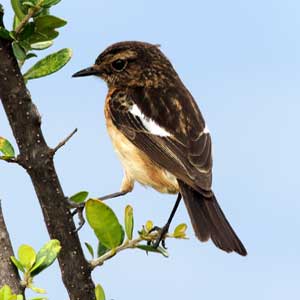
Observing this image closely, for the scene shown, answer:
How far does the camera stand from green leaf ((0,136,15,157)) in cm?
297

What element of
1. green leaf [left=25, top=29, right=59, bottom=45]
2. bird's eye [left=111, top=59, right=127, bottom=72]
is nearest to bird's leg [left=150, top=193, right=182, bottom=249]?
green leaf [left=25, top=29, right=59, bottom=45]

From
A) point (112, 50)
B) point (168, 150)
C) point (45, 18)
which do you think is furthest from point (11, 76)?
point (112, 50)

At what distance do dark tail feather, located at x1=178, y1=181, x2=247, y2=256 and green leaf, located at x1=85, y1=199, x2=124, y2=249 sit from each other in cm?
138

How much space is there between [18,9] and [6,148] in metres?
0.56

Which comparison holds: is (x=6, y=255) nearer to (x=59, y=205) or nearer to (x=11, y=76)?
(x=59, y=205)

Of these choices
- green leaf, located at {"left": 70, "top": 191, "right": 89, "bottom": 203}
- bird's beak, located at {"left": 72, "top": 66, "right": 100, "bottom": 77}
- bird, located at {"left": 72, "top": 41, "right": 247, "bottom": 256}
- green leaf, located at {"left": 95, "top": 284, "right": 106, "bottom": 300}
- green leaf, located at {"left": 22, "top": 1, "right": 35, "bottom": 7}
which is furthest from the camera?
bird's beak, located at {"left": 72, "top": 66, "right": 100, "bottom": 77}

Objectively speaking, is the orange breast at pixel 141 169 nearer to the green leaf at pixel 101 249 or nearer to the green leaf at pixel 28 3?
the green leaf at pixel 101 249

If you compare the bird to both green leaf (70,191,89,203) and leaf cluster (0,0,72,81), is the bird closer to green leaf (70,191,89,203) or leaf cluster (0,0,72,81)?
green leaf (70,191,89,203)

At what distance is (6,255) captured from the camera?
110 inches

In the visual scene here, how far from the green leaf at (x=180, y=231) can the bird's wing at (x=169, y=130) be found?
1.25 metres

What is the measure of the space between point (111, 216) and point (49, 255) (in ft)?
1.39

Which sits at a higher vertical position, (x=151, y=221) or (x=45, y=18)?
(x=45, y=18)

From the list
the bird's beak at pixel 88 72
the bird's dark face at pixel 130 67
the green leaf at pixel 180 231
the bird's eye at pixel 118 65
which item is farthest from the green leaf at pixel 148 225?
the bird's eye at pixel 118 65

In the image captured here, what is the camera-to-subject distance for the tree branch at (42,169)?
285 cm
